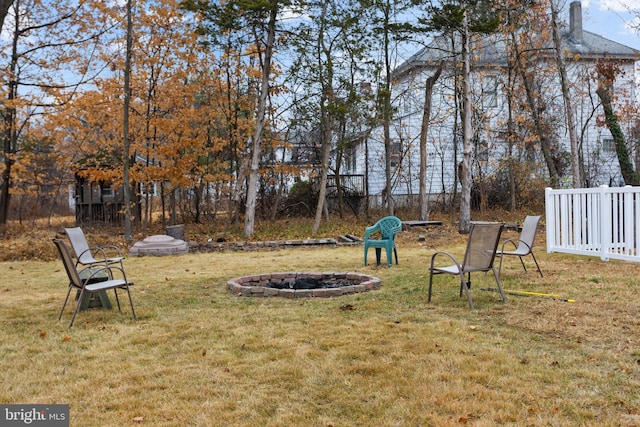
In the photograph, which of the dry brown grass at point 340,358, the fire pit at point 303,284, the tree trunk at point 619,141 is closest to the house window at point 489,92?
the tree trunk at point 619,141

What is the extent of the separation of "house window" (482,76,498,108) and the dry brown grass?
47.3ft

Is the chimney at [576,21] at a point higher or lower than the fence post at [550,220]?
higher

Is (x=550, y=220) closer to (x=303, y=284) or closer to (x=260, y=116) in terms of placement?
(x=303, y=284)

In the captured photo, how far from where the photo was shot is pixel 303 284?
6.72 metres

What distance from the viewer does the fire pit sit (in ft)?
20.6

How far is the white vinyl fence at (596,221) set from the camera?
320 inches

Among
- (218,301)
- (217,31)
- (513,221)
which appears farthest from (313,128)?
(218,301)

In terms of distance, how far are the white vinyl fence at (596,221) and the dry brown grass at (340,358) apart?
1.84 meters

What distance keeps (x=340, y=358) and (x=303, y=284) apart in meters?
2.96

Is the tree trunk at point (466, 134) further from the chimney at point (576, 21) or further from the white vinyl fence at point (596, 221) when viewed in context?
the chimney at point (576, 21)

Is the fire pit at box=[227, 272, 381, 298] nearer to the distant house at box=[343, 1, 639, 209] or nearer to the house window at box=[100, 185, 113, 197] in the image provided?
the distant house at box=[343, 1, 639, 209]

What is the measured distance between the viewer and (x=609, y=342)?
402 cm

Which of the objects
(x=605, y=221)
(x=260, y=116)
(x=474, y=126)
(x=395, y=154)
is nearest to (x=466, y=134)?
(x=474, y=126)
